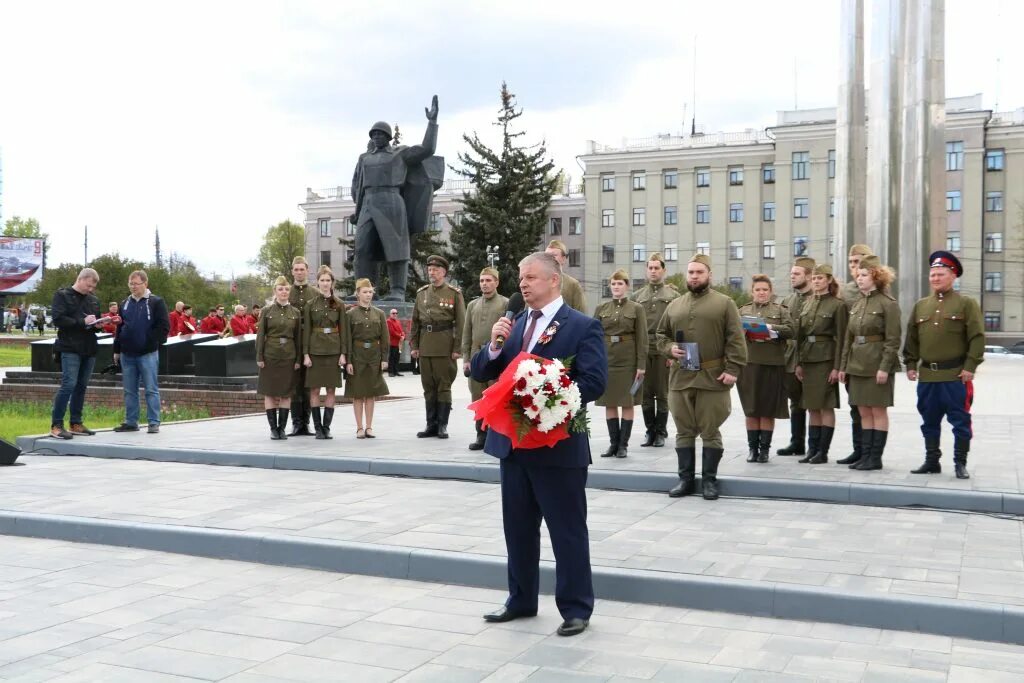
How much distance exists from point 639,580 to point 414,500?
3.07 metres

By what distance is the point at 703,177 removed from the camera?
75875 mm

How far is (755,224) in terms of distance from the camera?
245 ft

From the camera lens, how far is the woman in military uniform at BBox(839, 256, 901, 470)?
9445 mm

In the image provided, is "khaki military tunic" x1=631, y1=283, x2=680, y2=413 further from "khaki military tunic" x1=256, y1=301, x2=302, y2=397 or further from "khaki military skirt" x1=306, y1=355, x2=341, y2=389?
"khaki military tunic" x1=256, y1=301, x2=302, y2=397

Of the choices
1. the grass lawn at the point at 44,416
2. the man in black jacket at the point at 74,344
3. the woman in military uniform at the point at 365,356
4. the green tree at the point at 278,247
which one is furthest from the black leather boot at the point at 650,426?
the green tree at the point at 278,247

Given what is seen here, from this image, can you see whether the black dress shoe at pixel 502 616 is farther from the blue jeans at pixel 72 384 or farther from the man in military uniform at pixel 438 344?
the blue jeans at pixel 72 384

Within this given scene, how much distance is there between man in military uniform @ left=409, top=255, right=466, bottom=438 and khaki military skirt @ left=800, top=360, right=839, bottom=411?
4.03 metres

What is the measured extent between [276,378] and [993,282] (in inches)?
2655

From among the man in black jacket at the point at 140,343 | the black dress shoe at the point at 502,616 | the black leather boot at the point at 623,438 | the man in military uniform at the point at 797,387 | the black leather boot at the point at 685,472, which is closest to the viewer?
the black dress shoe at the point at 502,616

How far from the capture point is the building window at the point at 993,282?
227 ft

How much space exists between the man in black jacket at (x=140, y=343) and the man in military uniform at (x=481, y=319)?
3.83 meters

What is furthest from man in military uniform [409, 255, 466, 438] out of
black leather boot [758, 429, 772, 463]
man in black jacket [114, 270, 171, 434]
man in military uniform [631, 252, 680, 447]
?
black leather boot [758, 429, 772, 463]

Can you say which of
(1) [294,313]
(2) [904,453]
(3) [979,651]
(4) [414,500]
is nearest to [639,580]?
(3) [979,651]

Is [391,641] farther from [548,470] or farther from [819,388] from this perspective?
[819,388]
